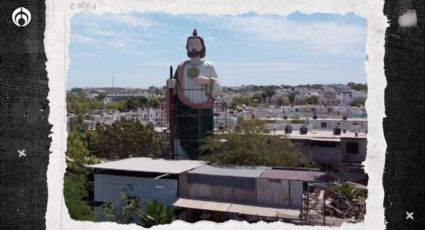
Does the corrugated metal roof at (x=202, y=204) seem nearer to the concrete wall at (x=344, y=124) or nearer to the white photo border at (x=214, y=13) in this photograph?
the white photo border at (x=214, y=13)

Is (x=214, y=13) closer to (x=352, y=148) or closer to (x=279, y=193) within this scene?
(x=279, y=193)

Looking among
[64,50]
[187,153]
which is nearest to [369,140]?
[64,50]

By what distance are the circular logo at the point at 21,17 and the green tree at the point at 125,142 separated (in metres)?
7.09

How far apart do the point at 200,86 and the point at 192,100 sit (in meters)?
0.28

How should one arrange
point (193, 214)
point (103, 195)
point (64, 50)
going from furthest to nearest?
point (103, 195) → point (193, 214) → point (64, 50)

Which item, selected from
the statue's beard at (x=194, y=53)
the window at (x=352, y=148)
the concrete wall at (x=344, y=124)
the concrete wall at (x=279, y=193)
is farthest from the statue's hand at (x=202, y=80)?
the concrete wall at (x=344, y=124)

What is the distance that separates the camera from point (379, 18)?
245cm

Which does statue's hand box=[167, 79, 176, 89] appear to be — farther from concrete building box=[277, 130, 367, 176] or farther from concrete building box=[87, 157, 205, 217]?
concrete building box=[277, 130, 367, 176]

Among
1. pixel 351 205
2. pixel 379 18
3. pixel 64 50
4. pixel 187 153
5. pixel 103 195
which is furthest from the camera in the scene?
pixel 187 153

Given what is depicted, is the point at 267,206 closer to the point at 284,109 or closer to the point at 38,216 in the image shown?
the point at 38,216

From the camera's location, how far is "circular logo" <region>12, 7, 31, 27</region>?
2.72 meters

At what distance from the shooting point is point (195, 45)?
7016 mm

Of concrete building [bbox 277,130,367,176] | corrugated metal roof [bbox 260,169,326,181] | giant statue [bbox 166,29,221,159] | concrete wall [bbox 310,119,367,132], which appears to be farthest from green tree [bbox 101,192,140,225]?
concrete wall [bbox 310,119,367,132]

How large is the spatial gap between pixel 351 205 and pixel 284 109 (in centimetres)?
1477
